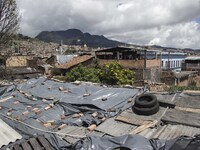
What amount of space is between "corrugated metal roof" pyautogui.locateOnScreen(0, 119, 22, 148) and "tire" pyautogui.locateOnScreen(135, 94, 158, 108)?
4117 millimetres

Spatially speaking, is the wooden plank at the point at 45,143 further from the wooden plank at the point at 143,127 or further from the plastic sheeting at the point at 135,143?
the wooden plank at the point at 143,127

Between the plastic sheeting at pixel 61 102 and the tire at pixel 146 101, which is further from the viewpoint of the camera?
the plastic sheeting at pixel 61 102

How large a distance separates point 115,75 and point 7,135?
12797 mm

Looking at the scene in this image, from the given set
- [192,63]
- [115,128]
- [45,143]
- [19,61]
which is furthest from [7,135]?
[192,63]

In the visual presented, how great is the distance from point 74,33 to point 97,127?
186 m

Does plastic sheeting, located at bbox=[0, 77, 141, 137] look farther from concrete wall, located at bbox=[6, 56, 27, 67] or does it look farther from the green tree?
concrete wall, located at bbox=[6, 56, 27, 67]

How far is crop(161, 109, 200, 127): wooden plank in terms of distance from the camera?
22.9 feet

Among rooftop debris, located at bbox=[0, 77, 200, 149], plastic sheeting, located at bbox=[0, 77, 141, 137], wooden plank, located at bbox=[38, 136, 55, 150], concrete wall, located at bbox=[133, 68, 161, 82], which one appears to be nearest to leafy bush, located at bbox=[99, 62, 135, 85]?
concrete wall, located at bbox=[133, 68, 161, 82]

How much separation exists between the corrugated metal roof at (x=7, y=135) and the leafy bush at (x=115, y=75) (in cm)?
1216

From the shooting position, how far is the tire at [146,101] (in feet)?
26.9

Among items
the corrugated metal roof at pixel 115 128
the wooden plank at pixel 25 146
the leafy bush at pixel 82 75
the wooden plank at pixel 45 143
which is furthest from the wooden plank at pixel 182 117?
the leafy bush at pixel 82 75

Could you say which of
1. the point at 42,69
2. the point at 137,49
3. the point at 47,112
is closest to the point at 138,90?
the point at 47,112

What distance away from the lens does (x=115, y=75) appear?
19.7m

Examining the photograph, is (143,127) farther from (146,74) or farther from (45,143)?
(146,74)
